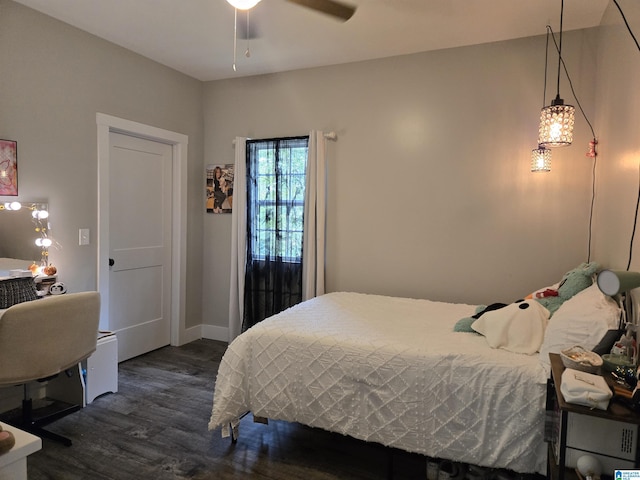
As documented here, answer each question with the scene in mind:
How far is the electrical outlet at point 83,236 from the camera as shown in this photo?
3133mm

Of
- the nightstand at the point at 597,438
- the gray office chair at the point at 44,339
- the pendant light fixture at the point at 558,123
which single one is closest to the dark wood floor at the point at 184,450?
the gray office chair at the point at 44,339

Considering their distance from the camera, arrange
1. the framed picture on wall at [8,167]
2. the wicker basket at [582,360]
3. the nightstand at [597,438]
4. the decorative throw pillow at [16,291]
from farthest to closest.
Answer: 1. the framed picture on wall at [8,167]
2. the decorative throw pillow at [16,291]
3. the wicker basket at [582,360]
4. the nightstand at [597,438]

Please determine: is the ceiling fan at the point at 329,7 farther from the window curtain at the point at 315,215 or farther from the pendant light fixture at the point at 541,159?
the pendant light fixture at the point at 541,159

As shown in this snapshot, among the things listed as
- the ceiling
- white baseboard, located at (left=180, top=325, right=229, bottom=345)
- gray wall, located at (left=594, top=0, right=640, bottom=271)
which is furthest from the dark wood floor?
the ceiling

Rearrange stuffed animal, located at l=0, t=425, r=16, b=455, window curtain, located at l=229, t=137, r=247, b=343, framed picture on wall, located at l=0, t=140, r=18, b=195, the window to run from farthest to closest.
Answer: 1. window curtain, located at l=229, t=137, r=247, b=343
2. the window
3. framed picture on wall, located at l=0, t=140, r=18, b=195
4. stuffed animal, located at l=0, t=425, r=16, b=455

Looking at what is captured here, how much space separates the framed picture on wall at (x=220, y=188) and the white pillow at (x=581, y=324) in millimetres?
3130

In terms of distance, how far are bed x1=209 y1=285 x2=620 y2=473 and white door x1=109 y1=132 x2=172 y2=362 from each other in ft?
5.85

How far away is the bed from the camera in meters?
1.83

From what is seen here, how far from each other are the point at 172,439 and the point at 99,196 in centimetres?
194

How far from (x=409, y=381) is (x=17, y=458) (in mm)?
1549

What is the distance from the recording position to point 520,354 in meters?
1.99

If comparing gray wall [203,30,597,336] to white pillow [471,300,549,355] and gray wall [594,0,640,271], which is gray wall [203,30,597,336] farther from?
white pillow [471,300,549,355]

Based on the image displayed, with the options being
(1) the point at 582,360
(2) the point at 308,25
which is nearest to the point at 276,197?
(2) the point at 308,25

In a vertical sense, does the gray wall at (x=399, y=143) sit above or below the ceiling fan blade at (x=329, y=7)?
Result: below
